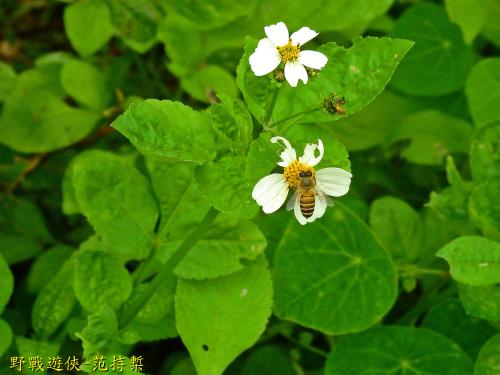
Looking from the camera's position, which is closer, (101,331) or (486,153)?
(101,331)

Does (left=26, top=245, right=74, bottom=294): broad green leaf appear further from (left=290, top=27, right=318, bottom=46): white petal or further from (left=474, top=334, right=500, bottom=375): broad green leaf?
(left=474, top=334, right=500, bottom=375): broad green leaf

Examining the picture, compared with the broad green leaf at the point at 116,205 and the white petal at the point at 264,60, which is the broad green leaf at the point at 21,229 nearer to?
the broad green leaf at the point at 116,205

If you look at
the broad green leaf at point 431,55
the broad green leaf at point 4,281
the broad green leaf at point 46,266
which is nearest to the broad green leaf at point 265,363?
the broad green leaf at point 46,266

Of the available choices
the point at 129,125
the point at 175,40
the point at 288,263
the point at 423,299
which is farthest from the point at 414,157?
the point at 129,125

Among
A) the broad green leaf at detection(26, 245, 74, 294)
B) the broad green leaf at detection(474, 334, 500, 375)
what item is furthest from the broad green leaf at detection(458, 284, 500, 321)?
the broad green leaf at detection(26, 245, 74, 294)

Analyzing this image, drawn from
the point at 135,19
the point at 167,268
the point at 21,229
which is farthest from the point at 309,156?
the point at 21,229

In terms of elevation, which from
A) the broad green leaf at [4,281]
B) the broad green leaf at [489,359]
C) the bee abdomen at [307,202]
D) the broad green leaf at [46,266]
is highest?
the bee abdomen at [307,202]

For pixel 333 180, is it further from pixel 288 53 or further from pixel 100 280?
pixel 100 280
